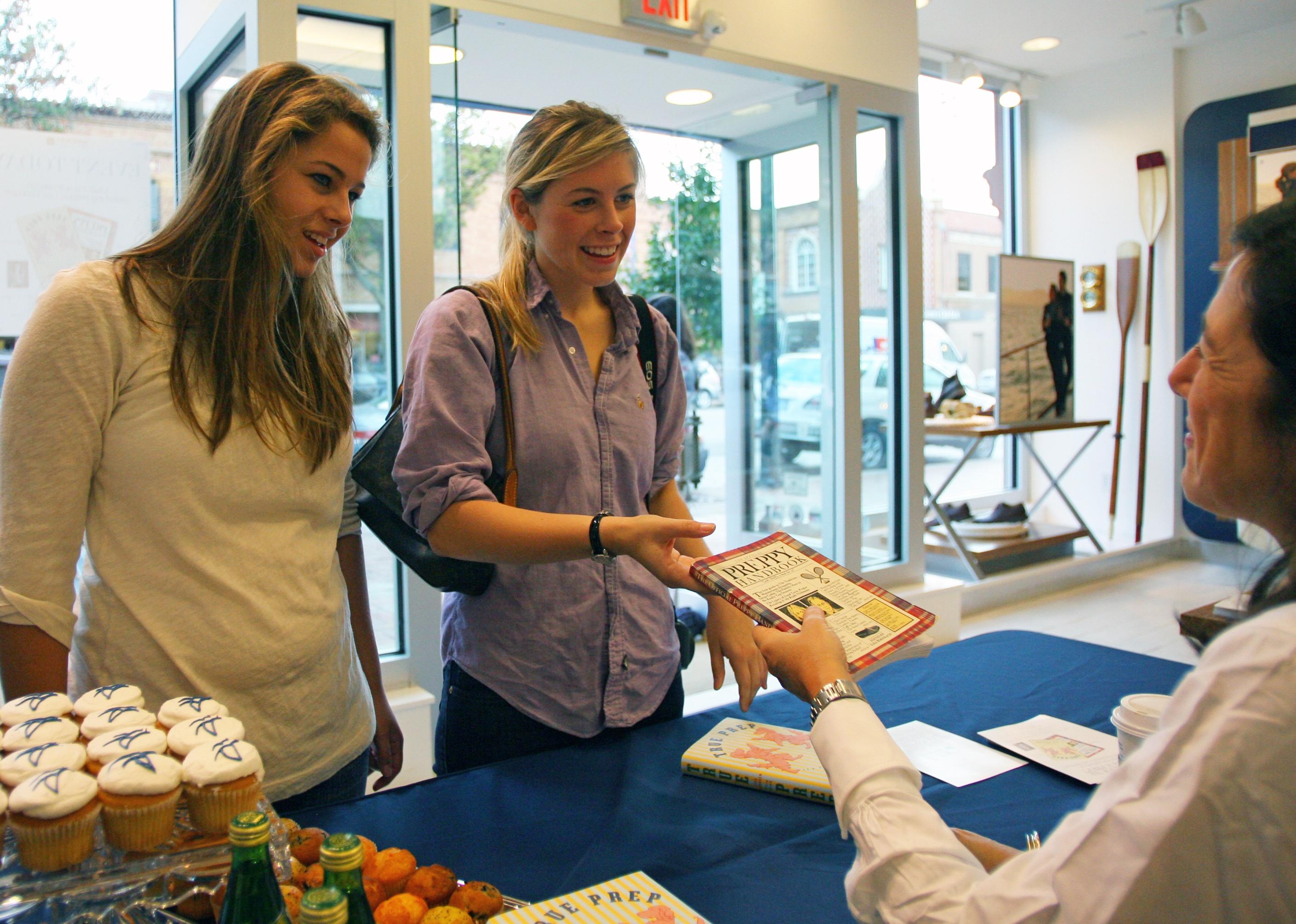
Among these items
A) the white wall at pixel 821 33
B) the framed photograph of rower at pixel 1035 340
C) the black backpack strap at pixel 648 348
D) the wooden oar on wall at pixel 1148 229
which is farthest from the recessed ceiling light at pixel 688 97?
the wooden oar on wall at pixel 1148 229

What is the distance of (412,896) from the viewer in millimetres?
925

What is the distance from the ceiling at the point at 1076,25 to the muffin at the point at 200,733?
5.51m

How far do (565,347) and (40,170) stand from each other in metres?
2.41

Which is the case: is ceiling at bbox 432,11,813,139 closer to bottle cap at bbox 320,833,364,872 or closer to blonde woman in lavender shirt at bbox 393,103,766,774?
blonde woman in lavender shirt at bbox 393,103,766,774

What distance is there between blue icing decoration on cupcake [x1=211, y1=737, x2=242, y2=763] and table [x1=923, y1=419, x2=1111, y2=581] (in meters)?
4.41

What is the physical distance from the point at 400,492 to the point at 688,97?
3.85 m

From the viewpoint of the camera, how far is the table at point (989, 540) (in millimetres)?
5359

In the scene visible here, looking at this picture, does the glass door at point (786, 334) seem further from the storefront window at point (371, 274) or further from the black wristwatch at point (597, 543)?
the black wristwatch at point (597, 543)

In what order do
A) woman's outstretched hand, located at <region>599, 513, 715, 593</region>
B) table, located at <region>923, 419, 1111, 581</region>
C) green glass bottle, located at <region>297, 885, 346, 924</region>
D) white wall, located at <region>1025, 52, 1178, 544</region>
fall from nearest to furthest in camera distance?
green glass bottle, located at <region>297, 885, 346, 924</region>, woman's outstretched hand, located at <region>599, 513, 715, 593</region>, table, located at <region>923, 419, 1111, 581</region>, white wall, located at <region>1025, 52, 1178, 544</region>

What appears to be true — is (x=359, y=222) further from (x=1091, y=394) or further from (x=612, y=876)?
(x=1091, y=394)

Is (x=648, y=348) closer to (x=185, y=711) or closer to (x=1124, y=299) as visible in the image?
(x=185, y=711)

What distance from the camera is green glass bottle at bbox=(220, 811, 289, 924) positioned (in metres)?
0.70

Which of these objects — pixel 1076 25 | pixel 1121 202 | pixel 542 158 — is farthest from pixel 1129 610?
pixel 542 158

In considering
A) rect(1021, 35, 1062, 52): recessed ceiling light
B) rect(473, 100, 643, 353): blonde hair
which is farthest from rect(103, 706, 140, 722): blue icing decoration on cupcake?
rect(1021, 35, 1062, 52): recessed ceiling light
